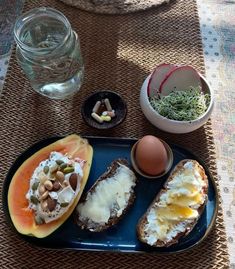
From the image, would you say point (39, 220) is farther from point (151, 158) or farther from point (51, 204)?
point (151, 158)

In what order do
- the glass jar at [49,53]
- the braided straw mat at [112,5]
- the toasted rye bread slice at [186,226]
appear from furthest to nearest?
the braided straw mat at [112,5] < the glass jar at [49,53] < the toasted rye bread slice at [186,226]

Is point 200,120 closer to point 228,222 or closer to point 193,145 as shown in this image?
point 193,145

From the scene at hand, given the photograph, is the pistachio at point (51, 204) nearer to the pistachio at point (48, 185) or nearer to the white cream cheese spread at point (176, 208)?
the pistachio at point (48, 185)

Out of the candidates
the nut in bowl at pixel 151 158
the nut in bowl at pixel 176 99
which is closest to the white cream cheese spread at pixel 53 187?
the nut in bowl at pixel 151 158

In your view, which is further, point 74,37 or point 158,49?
point 158,49

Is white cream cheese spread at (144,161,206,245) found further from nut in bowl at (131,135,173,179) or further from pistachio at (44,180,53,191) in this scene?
pistachio at (44,180,53,191)

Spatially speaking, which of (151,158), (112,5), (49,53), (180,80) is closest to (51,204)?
(151,158)

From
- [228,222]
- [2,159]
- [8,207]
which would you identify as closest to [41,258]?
[8,207]
